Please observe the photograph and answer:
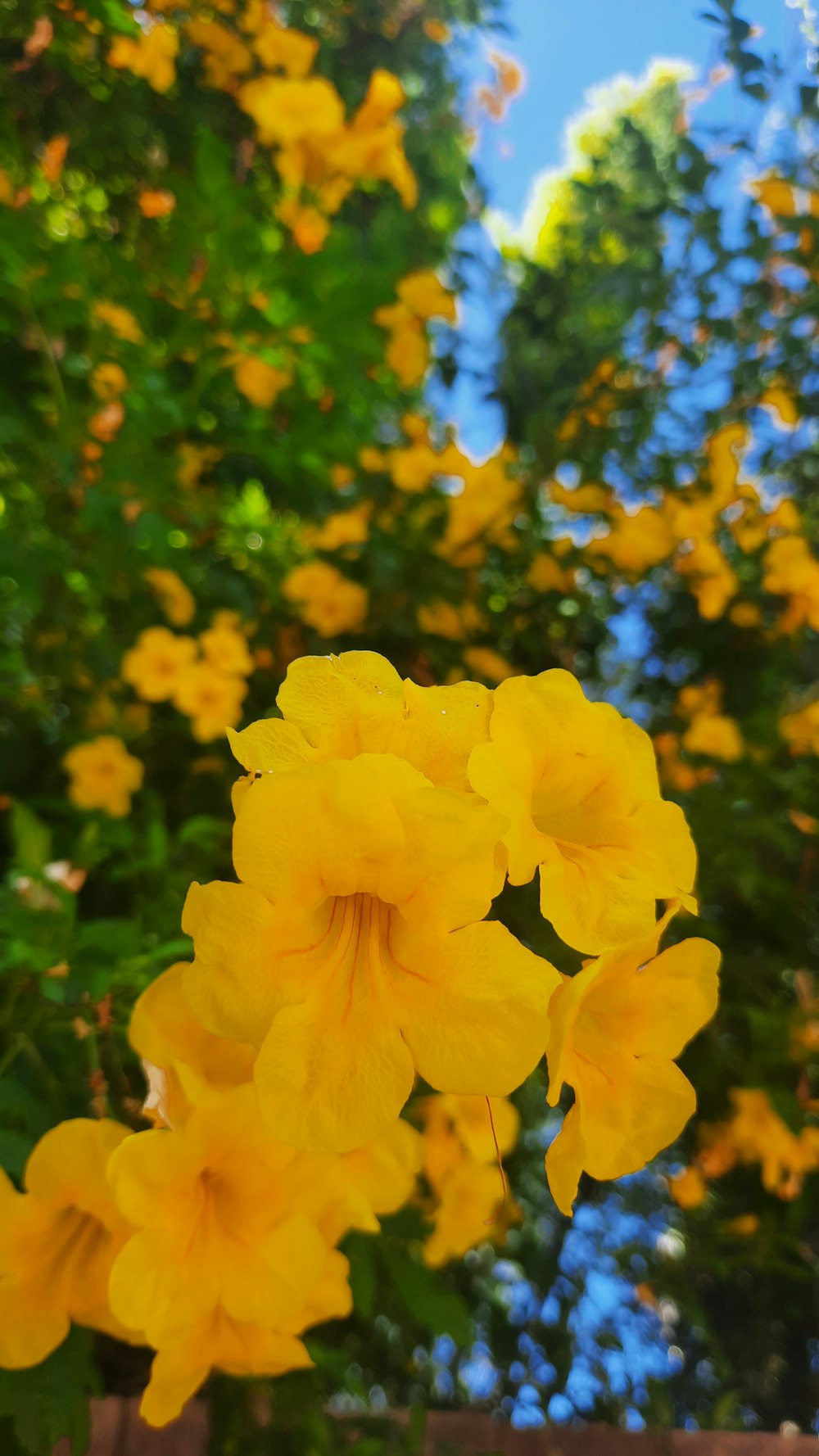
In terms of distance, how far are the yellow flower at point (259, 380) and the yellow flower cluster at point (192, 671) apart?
1.04 feet

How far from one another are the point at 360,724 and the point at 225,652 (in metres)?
0.99

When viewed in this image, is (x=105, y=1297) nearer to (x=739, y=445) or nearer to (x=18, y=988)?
(x=18, y=988)

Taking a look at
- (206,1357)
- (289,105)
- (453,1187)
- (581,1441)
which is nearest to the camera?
(206,1357)

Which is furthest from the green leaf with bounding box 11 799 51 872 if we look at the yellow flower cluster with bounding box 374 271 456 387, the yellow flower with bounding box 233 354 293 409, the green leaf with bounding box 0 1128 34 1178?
the yellow flower cluster with bounding box 374 271 456 387

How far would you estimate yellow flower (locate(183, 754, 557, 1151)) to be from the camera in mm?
292

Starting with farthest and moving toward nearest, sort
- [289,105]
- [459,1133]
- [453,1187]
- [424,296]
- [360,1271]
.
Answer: [424,296]
[289,105]
[453,1187]
[459,1133]
[360,1271]

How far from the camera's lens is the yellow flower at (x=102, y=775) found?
3.93ft

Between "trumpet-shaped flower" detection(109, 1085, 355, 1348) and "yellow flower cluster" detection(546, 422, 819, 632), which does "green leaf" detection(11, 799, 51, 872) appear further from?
"yellow flower cluster" detection(546, 422, 819, 632)

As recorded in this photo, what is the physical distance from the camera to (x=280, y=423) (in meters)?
1.43

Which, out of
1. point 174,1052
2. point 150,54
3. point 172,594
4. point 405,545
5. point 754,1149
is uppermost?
point 150,54

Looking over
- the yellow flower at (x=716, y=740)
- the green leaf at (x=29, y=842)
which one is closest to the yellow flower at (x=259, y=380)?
the green leaf at (x=29, y=842)

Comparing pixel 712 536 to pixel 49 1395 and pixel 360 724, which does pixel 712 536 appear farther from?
pixel 49 1395

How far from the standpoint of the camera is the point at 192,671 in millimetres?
1258

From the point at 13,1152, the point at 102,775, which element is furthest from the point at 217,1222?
the point at 102,775
